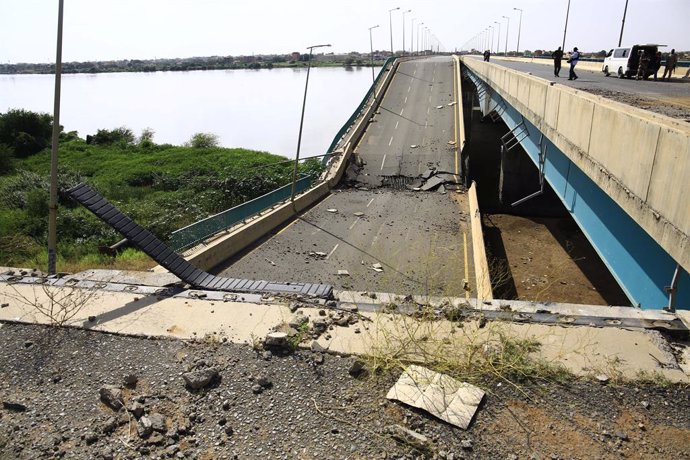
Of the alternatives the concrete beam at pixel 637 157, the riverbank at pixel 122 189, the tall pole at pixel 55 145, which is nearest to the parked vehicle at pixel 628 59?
the concrete beam at pixel 637 157

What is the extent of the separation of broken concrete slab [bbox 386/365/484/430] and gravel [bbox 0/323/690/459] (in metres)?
0.10

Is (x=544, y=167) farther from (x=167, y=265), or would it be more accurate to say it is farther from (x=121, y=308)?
(x=121, y=308)

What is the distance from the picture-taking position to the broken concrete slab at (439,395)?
534 centimetres

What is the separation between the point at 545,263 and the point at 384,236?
32.4 feet

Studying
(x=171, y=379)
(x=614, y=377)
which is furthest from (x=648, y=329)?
(x=171, y=379)

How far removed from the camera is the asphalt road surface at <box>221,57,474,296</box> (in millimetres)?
14320

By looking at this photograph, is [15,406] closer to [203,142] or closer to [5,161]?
[5,161]

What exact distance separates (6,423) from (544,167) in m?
15.1

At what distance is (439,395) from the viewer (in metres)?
5.59

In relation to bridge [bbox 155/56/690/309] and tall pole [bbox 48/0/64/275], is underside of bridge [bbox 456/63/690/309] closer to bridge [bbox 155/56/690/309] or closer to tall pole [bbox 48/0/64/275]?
bridge [bbox 155/56/690/309]

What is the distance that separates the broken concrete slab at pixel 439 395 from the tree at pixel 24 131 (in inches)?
2430

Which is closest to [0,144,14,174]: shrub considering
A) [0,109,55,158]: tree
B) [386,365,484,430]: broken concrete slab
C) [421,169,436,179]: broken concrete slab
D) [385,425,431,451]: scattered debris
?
[0,109,55,158]: tree

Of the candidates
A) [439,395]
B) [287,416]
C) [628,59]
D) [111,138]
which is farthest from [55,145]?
[111,138]

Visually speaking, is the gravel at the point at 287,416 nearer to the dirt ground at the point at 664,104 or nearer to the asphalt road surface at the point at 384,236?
the asphalt road surface at the point at 384,236
